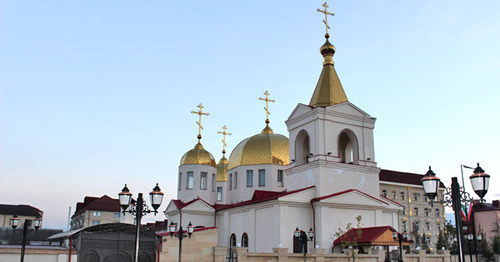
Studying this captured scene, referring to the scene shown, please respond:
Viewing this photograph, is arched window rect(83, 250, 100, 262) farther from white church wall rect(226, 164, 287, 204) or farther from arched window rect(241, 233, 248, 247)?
white church wall rect(226, 164, 287, 204)

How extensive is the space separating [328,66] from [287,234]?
13372 millimetres

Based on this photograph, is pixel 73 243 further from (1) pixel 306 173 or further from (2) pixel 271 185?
(2) pixel 271 185

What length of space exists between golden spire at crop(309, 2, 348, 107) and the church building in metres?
0.07

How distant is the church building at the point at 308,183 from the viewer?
30188 mm

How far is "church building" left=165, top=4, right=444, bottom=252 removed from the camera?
30.2 meters

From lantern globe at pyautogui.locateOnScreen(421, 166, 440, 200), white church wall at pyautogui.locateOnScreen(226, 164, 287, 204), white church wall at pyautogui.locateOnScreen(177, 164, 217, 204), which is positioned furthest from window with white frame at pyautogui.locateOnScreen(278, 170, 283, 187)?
lantern globe at pyautogui.locateOnScreen(421, 166, 440, 200)

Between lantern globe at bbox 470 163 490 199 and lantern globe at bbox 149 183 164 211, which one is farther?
lantern globe at bbox 149 183 164 211

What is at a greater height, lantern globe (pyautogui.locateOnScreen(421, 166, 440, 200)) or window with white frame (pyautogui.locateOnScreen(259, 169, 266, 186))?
window with white frame (pyautogui.locateOnScreen(259, 169, 266, 186))

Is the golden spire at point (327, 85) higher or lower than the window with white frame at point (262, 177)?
higher

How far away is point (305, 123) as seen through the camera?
1316 inches

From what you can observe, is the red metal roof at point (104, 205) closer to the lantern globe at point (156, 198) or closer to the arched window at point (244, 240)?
the arched window at point (244, 240)

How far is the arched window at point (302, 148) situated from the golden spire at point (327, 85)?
2.47 metres

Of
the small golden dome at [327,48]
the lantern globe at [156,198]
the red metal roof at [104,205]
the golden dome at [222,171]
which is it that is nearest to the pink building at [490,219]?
the golden dome at [222,171]

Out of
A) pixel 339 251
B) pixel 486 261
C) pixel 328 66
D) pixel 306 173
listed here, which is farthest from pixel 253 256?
pixel 486 261
